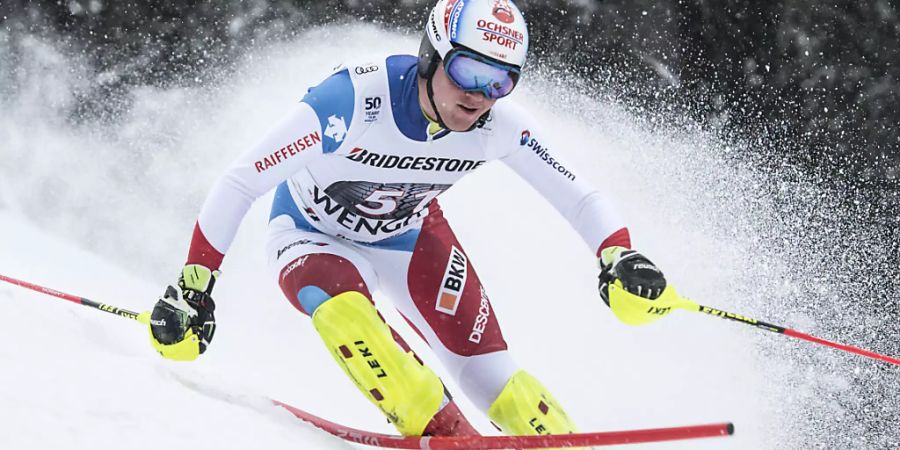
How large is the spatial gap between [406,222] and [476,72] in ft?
2.27

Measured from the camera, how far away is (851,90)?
527 centimetres

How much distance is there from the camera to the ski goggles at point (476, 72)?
2.37 m

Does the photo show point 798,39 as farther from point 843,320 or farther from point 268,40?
point 268,40

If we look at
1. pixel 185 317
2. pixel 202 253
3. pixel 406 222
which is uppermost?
pixel 406 222

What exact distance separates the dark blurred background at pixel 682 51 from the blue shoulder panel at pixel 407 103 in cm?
351

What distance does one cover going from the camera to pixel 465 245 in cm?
548

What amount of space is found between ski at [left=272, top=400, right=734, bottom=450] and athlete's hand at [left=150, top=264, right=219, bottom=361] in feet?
1.33

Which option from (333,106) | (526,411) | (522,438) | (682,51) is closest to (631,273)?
(526,411)

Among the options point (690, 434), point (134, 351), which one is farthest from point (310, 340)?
point (690, 434)

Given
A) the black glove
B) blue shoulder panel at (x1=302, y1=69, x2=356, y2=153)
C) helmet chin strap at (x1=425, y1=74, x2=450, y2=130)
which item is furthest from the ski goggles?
the black glove

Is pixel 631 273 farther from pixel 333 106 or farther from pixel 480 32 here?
pixel 333 106

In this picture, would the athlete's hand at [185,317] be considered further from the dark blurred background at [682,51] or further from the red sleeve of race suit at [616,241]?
the dark blurred background at [682,51]

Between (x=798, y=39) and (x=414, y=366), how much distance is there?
4.13 metres

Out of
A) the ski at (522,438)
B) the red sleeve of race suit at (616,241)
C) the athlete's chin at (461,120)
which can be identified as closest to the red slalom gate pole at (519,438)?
the ski at (522,438)
